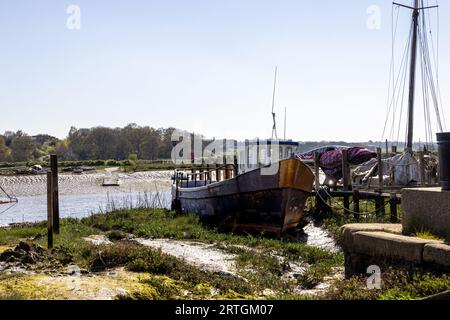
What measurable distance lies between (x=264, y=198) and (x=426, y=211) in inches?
372

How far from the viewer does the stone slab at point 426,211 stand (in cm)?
700

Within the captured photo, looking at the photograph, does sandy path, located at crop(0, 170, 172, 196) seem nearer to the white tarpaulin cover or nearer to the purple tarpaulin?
the purple tarpaulin

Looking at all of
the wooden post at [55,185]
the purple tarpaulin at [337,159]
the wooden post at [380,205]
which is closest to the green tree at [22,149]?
the purple tarpaulin at [337,159]

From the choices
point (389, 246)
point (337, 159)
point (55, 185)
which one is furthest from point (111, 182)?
point (389, 246)

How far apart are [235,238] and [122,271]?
20.6 feet

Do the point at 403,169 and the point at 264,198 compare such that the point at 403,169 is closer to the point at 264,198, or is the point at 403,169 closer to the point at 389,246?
the point at 264,198

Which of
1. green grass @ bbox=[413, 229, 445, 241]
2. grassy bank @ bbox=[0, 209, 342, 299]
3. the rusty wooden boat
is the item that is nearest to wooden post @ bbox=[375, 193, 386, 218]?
the rusty wooden boat

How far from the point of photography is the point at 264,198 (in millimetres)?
16609

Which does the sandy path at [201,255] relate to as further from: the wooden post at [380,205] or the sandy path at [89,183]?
the sandy path at [89,183]

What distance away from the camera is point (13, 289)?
7133mm

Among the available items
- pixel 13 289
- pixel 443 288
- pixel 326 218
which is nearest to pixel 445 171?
pixel 443 288

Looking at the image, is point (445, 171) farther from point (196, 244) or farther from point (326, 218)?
point (326, 218)

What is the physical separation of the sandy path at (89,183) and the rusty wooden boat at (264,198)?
30.6m
